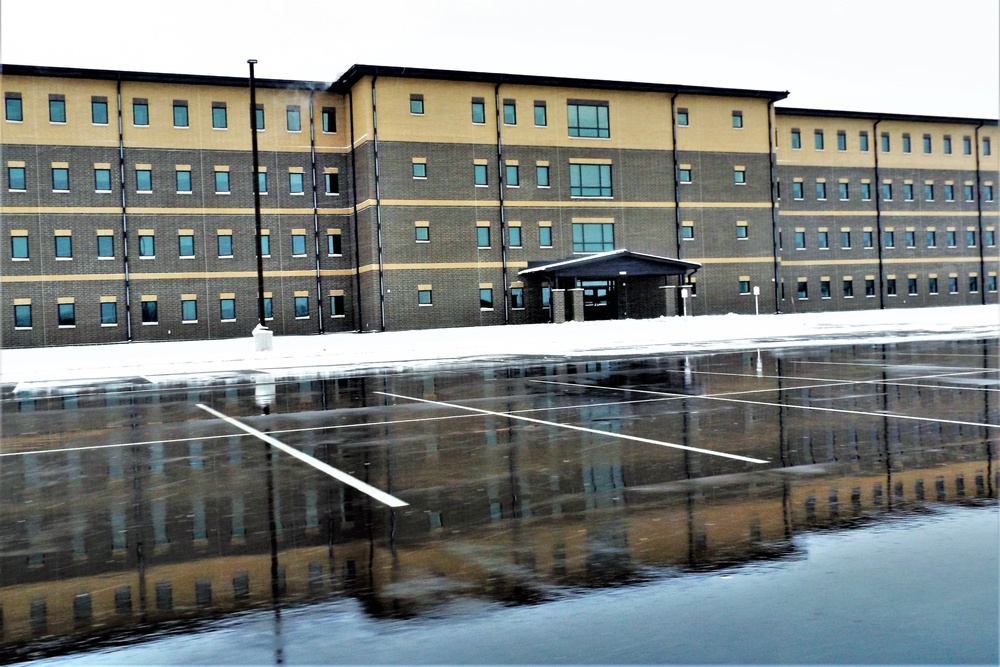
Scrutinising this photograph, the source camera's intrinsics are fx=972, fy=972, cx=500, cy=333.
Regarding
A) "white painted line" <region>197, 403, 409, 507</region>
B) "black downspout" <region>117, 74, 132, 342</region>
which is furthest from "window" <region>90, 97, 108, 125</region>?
"white painted line" <region>197, 403, 409, 507</region>

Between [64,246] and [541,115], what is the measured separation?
26.2 m

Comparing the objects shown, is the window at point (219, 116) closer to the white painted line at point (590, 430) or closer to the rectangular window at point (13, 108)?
the rectangular window at point (13, 108)

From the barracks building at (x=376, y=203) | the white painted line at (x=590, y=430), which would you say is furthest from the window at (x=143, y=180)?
the white painted line at (x=590, y=430)

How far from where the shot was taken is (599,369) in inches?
870

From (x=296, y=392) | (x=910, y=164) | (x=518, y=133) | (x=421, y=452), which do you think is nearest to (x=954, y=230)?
(x=910, y=164)

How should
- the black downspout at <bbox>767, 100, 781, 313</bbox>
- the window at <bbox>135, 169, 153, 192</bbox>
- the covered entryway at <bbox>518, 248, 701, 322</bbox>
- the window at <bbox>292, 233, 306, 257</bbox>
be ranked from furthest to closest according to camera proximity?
the black downspout at <bbox>767, 100, 781, 313</bbox> < the window at <bbox>292, 233, 306, 257</bbox> < the covered entryway at <bbox>518, 248, 701, 322</bbox> < the window at <bbox>135, 169, 153, 192</bbox>

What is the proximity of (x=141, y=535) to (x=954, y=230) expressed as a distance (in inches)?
2872

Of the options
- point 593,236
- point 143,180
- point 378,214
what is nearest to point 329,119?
point 378,214

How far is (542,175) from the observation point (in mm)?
54625

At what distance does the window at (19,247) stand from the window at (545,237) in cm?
2658

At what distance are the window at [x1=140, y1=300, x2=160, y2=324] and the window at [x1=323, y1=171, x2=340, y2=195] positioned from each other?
11.2m

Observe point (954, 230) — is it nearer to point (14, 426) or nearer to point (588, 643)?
point (14, 426)

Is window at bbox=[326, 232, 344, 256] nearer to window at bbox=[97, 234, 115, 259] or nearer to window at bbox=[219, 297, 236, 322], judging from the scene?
window at bbox=[219, 297, 236, 322]

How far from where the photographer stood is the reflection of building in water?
18.1ft
